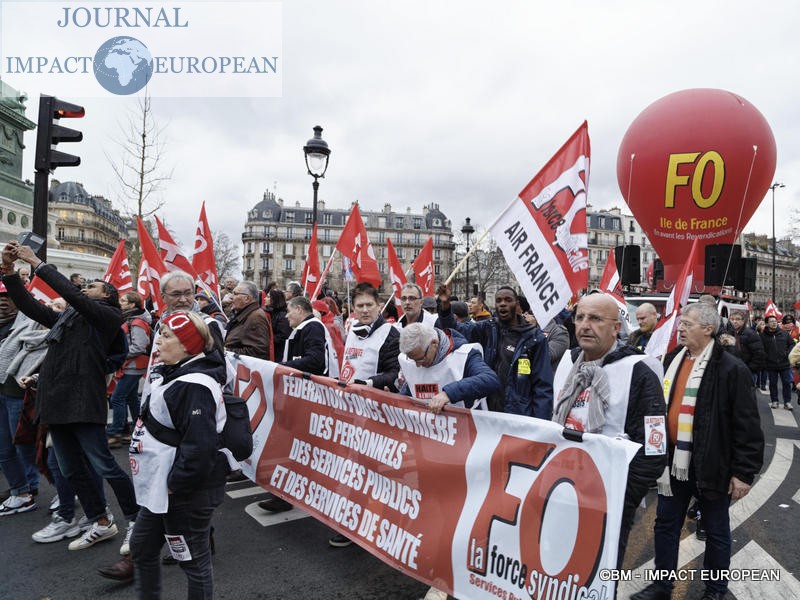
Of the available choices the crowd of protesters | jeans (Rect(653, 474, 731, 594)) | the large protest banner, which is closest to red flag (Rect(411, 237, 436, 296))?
the crowd of protesters

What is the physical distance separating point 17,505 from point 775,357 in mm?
12865

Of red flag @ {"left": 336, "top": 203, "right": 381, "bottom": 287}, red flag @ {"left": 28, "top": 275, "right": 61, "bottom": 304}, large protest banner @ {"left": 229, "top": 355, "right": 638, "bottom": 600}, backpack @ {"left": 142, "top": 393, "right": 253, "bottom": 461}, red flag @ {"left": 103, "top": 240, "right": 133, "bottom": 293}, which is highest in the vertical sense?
red flag @ {"left": 336, "top": 203, "right": 381, "bottom": 287}

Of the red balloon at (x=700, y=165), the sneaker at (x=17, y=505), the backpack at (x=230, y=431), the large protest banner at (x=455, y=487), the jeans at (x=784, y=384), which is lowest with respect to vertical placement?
the sneaker at (x=17, y=505)

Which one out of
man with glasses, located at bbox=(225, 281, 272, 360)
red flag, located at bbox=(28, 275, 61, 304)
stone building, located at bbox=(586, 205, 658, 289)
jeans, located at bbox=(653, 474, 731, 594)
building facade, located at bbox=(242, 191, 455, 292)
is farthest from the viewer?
stone building, located at bbox=(586, 205, 658, 289)

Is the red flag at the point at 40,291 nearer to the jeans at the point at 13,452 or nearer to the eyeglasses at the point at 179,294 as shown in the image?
the jeans at the point at 13,452

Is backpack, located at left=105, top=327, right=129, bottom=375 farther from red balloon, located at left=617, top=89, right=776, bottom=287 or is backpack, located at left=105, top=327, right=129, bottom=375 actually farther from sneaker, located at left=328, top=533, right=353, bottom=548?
red balloon, located at left=617, top=89, right=776, bottom=287

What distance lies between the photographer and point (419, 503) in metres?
3.35

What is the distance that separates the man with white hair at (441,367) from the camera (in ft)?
11.2

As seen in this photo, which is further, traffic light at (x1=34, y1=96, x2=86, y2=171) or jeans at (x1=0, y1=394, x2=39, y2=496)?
traffic light at (x1=34, y1=96, x2=86, y2=171)

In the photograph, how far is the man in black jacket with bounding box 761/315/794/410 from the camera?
10828 millimetres

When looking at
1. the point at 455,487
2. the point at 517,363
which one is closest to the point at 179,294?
the point at 455,487

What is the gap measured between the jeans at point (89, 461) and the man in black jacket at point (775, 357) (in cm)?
1184

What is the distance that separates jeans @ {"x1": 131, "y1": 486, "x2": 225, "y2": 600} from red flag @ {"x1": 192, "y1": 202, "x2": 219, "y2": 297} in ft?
14.6

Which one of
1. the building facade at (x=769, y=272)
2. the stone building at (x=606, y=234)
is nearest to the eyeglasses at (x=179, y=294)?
the stone building at (x=606, y=234)
